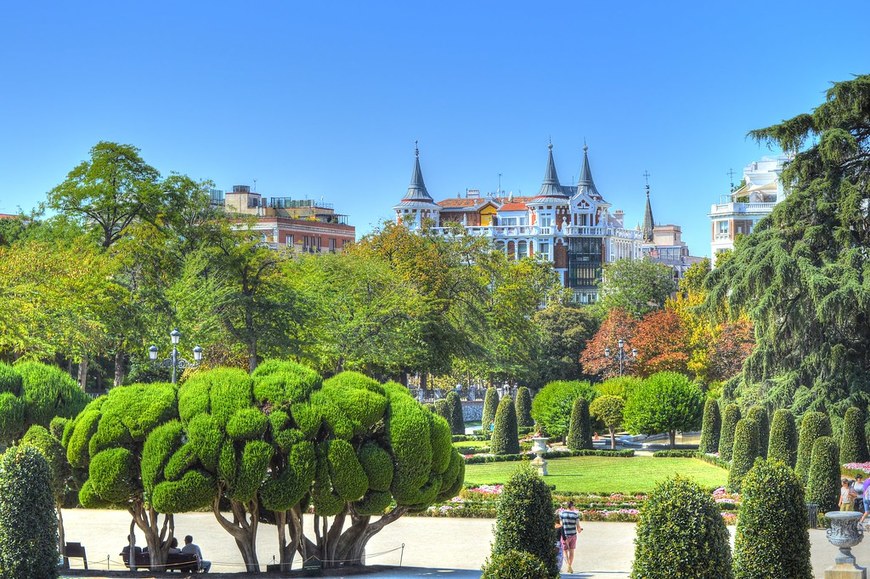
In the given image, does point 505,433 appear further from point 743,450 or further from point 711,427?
point 743,450

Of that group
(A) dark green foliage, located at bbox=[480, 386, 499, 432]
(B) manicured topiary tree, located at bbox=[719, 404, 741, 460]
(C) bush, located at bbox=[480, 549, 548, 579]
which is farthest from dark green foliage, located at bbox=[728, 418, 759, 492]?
(C) bush, located at bbox=[480, 549, 548, 579]

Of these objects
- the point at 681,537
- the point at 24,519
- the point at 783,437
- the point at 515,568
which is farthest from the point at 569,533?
the point at 783,437

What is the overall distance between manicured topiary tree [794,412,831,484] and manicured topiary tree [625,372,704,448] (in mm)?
16210

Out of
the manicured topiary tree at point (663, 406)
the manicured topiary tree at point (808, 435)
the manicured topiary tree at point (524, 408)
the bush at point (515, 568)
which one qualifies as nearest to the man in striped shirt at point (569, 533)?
the manicured topiary tree at point (808, 435)

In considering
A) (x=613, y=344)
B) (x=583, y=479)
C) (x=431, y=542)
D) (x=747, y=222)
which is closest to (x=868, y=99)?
(x=583, y=479)

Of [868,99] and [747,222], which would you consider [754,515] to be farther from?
[747,222]

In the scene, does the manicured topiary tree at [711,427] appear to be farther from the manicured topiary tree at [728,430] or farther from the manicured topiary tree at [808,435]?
the manicured topiary tree at [808,435]

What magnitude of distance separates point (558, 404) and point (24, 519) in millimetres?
34671

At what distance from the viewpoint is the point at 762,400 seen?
42.2m

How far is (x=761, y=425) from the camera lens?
37469 mm

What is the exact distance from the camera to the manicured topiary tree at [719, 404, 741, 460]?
40781mm

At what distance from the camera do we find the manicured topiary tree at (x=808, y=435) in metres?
31.8

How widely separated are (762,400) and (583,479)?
644 centimetres

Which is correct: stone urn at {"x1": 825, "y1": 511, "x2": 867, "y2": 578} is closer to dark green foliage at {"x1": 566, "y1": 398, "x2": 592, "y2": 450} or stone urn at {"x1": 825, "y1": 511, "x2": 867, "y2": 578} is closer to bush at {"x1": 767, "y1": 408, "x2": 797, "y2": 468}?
bush at {"x1": 767, "y1": 408, "x2": 797, "y2": 468}
